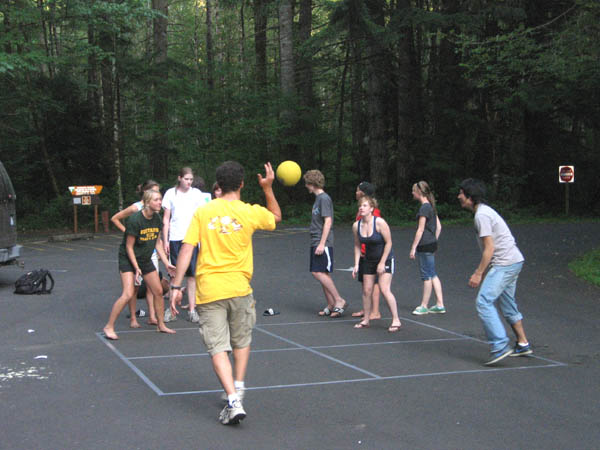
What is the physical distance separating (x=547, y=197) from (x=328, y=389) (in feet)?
95.1

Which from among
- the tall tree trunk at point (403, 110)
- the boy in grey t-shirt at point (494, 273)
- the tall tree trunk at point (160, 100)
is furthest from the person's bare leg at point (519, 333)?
the tall tree trunk at point (160, 100)

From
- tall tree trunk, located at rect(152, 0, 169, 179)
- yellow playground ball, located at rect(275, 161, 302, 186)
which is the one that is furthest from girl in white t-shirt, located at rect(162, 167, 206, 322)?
tall tree trunk, located at rect(152, 0, 169, 179)

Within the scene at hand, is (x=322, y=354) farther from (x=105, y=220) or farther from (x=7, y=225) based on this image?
(x=105, y=220)

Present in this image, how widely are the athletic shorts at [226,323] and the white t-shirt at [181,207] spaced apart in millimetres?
4078

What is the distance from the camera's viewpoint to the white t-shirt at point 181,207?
9.12 meters

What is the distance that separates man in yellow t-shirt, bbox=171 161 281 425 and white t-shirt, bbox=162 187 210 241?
156 inches

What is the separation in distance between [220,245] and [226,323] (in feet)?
1.99

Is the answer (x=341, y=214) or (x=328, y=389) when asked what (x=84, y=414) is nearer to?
(x=328, y=389)

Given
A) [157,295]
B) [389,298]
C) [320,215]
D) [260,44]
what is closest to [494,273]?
[389,298]

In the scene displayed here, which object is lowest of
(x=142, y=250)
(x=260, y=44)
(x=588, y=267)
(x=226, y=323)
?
(x=588, y=267)

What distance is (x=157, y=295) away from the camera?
841cm

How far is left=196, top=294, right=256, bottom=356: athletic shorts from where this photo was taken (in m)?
5.04

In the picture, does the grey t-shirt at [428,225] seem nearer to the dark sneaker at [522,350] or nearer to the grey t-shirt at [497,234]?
the grey t-shirt at [497,234]

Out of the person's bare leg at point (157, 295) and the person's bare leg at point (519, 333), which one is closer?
the person's bare leg at point (519, 333)
